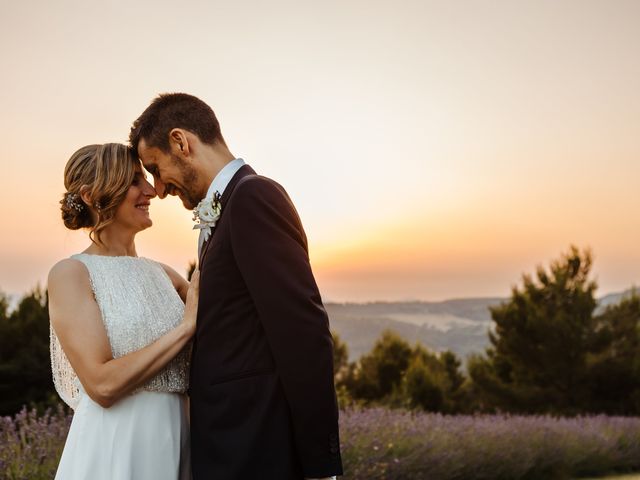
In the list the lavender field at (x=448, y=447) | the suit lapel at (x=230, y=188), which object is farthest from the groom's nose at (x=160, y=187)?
the lavender field at (x=448, y=447)

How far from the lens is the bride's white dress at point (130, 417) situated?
276 cm

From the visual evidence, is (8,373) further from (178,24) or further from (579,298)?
(579,298)

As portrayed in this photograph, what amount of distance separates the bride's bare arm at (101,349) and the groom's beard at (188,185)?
10.8 inches

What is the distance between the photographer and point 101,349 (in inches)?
105

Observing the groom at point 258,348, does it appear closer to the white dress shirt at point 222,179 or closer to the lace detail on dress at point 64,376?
the white dress shirt at point 222,179

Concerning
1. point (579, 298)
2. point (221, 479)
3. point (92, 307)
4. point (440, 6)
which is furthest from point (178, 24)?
point (579, 298)

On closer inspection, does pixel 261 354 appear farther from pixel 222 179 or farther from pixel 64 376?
pixel 64 376

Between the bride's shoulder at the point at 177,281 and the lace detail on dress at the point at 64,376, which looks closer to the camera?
the lace detail on dress at the point at 64,376

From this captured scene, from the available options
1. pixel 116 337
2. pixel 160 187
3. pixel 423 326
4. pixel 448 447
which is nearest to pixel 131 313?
pixel 116 337

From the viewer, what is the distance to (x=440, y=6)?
11516 millimetres

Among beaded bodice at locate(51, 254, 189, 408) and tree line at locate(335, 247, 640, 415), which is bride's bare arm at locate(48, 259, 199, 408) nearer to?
beaded bodice at locate(51, 254, 189, 408)

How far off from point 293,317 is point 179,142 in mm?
799

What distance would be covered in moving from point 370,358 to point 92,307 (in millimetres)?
16322

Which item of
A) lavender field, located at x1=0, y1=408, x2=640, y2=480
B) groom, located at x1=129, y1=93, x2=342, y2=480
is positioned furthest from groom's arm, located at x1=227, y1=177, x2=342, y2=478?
lavender field, located at x1=0, y1=408, x2=640, y2=480
